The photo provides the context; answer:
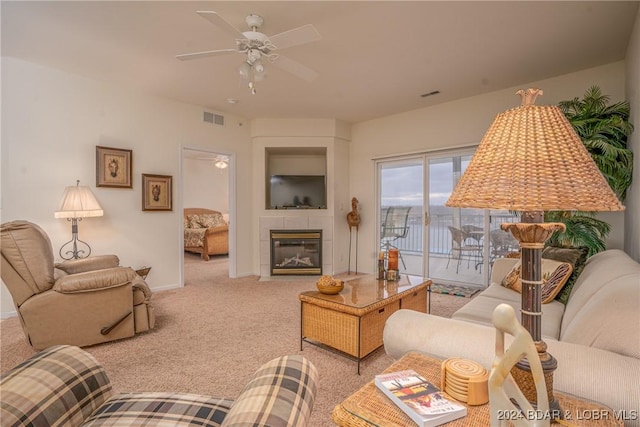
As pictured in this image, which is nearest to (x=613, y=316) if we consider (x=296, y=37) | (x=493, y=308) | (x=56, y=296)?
(x=493, y=308)

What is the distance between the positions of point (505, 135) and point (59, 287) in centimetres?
297

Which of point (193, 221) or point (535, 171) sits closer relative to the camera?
point (535, 171)

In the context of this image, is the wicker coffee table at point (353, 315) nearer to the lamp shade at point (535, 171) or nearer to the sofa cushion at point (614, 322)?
the sofa cushion at point (614, 322)

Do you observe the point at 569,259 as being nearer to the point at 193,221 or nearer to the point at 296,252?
the point at 296,252

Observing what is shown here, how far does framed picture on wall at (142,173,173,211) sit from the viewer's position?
4109 mm

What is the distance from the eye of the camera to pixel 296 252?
525 centimetres

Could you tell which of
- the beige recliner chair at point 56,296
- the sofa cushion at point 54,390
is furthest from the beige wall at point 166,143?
the sofa cushion at point 54,390

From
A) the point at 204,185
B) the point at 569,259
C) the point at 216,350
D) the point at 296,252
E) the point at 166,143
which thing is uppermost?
the point at 166,143

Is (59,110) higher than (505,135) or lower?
higher

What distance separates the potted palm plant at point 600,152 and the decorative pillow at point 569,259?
0.20 m

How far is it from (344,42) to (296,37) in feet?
2.53

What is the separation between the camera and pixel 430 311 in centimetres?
325

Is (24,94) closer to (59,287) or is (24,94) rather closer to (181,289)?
(59,287)

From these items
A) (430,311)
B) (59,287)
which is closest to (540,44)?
(430,311)
